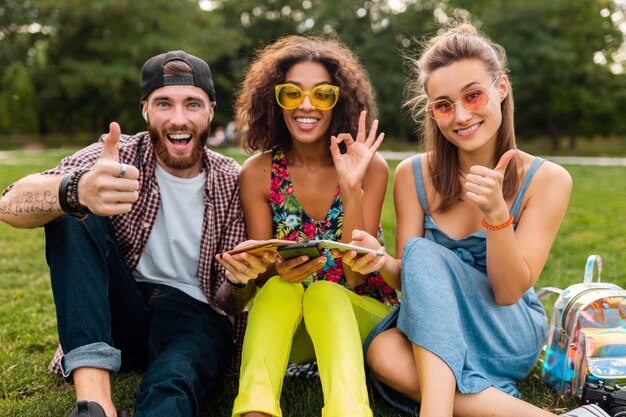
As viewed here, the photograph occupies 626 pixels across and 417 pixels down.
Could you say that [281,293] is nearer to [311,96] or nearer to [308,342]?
[308,342]

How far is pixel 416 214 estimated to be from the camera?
306 centimetres

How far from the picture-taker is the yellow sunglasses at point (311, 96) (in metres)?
3.20

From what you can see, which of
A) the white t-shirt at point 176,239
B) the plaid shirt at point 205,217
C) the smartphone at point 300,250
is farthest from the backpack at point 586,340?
the white t-shirt at point 176,239

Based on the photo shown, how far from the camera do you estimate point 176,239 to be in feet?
10.1

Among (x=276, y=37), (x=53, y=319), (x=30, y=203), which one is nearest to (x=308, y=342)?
(x=30, y=203)

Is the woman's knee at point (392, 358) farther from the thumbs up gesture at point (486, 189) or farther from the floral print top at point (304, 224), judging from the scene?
the thumbs up gesture at point (486, 189)

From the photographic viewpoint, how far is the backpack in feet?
8.63

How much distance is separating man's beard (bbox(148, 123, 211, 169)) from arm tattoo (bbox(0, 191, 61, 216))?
79cm

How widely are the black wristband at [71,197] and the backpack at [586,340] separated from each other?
7.45 ft

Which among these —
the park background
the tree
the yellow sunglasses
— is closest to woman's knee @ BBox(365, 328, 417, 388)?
the yellow sunglasses

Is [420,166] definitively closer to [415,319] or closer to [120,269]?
A: [415,319]

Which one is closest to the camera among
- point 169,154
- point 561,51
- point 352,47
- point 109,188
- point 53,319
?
point 109,188

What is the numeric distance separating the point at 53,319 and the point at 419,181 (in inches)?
104

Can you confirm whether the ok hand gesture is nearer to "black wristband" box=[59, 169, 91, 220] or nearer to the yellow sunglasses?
the yellow sunglasses
